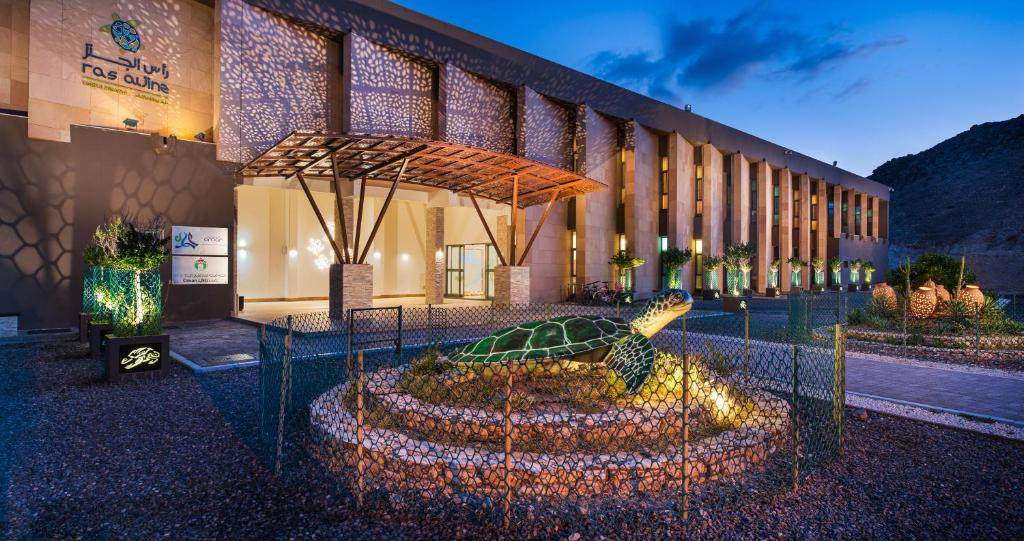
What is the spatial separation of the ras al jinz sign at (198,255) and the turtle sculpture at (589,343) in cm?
1323

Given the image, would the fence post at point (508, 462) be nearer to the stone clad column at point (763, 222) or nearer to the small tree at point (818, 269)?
the stone clad column at point (763, 222)

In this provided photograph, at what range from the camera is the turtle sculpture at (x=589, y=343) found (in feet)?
16.8

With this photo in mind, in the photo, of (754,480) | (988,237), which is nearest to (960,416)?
(754,480)

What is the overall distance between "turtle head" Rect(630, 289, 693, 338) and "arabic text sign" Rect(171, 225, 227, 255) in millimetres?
14692

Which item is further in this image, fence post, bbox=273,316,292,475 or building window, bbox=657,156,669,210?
building window, bbox=657,156,669,210

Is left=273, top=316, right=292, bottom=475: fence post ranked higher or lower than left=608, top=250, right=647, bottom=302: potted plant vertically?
lower

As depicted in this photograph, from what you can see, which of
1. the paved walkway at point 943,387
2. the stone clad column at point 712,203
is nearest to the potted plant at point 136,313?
the paved walkway at point 943,387

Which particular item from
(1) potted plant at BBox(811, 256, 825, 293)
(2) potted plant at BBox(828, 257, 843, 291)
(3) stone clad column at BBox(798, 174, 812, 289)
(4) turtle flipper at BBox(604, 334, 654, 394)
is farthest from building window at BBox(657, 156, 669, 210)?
(4) turtle flipper at BBox(604, 334, 654, 394)

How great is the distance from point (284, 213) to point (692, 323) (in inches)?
728

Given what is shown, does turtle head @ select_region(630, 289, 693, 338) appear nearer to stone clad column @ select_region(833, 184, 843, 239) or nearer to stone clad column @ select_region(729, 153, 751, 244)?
stone clad column @ select_region(729, 153, 751, 244)

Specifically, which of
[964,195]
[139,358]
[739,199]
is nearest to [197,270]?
[139,358]

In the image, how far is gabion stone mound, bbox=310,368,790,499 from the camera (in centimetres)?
387

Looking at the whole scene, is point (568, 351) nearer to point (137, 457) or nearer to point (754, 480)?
point (754, 480)

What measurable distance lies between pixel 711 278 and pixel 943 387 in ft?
66.3
